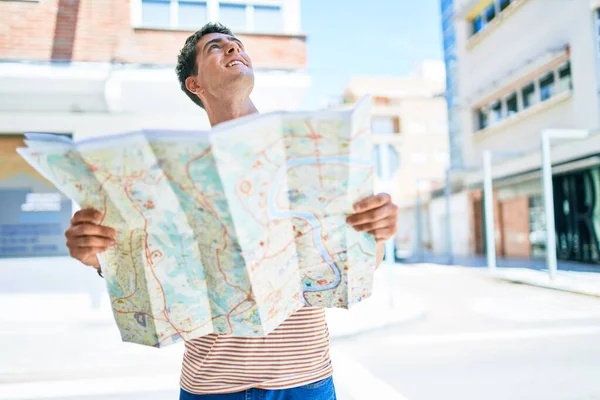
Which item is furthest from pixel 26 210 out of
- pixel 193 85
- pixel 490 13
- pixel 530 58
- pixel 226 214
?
pixel 490 13

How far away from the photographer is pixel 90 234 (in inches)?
38.5

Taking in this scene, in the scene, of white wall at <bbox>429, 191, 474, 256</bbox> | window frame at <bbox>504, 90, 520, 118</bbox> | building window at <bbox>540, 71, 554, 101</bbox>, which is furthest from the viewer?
white wall at <bbox>429, 191, 474, 256</bbox>

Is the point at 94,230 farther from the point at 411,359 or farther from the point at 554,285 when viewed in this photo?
the point at 554,285

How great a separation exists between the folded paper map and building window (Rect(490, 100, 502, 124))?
19.1 meters

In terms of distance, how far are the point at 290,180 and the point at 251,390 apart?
51 cm

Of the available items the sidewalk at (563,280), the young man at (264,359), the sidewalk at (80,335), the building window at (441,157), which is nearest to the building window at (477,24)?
the sidewalk at (563,280)

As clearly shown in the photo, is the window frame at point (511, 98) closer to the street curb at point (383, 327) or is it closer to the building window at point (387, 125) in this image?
the street curb at point (383, 327)

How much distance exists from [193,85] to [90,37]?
687cm

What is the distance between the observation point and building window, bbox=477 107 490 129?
19.7m

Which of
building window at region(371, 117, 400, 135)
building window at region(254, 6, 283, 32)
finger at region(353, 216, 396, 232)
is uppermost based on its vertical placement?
building window at region(371, 117, 400, 135)

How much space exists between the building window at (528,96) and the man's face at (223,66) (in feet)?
55.1

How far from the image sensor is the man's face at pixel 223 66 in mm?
1276

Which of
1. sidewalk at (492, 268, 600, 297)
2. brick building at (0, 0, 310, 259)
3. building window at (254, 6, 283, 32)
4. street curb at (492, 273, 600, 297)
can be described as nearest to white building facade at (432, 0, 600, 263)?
sidewalk at (492, 268, 600, 297)

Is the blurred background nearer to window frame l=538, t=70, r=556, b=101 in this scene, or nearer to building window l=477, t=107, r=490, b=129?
window frame l=538, t=70, r=556, b=101
